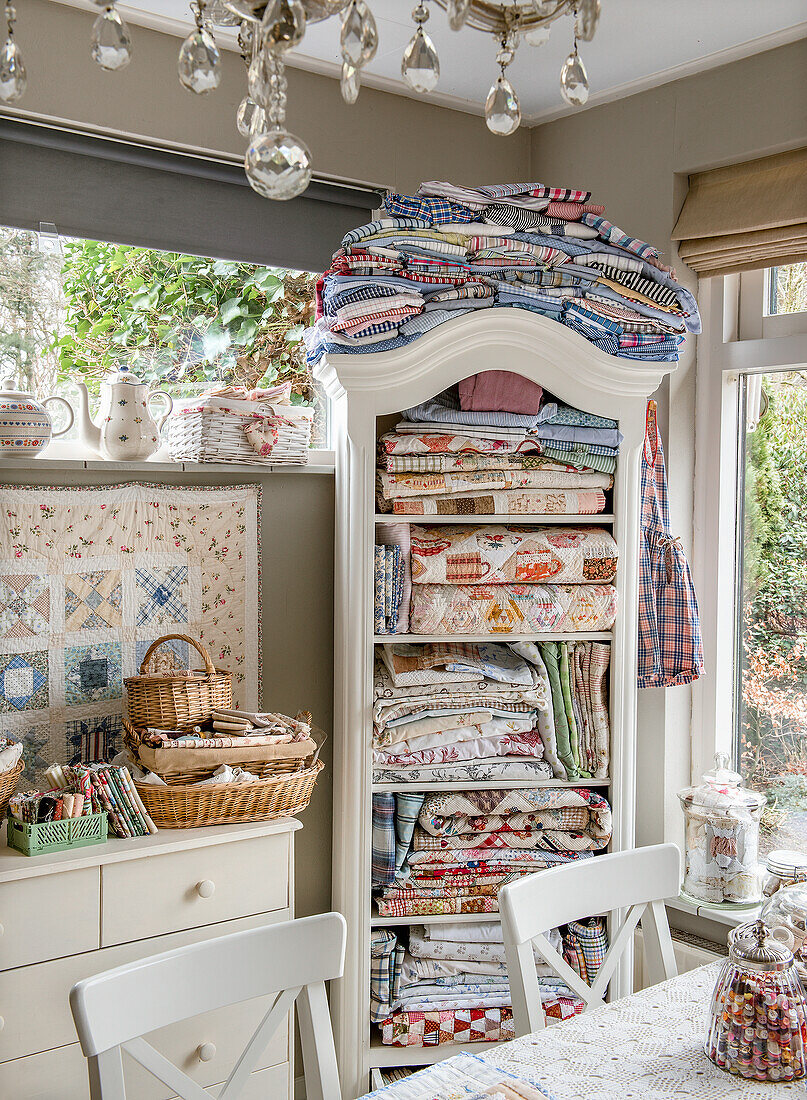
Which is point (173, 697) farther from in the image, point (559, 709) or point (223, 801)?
point (559, 709)

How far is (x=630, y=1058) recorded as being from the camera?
1341mm

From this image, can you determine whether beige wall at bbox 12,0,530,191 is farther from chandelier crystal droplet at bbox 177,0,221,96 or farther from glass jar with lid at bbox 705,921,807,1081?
glass jar with lid at bbox 705,921,807,1081

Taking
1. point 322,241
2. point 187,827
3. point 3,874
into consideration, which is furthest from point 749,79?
point 3,874

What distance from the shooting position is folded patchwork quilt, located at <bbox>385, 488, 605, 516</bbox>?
2.21 metres

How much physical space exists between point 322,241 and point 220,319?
0.35 m

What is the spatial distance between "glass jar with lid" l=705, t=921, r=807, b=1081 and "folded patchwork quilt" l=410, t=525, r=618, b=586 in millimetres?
1073

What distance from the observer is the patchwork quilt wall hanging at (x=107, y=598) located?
210cm

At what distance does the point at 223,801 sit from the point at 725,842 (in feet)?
4.06

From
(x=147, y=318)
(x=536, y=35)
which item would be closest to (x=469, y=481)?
(x=147, y=318)

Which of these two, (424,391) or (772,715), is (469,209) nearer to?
(424,391)

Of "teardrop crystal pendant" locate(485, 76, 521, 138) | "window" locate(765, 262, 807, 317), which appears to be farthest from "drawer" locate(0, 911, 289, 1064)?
"window" locate(765, 262, 807, 317)

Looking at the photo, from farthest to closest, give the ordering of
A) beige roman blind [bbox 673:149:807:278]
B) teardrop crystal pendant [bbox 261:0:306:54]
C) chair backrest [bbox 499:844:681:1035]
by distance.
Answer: beige roman blind [bbox 673:149:807:278] < chair backrest [bbox 499:844:681:1035] < teardrop crystal pendant [bbox 261:0:306:54]

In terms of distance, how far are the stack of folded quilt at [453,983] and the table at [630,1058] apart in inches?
32.4

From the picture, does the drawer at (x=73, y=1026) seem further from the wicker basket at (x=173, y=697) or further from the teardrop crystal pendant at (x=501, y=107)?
the teardrop crystal pendant at (x=501, y=107)
